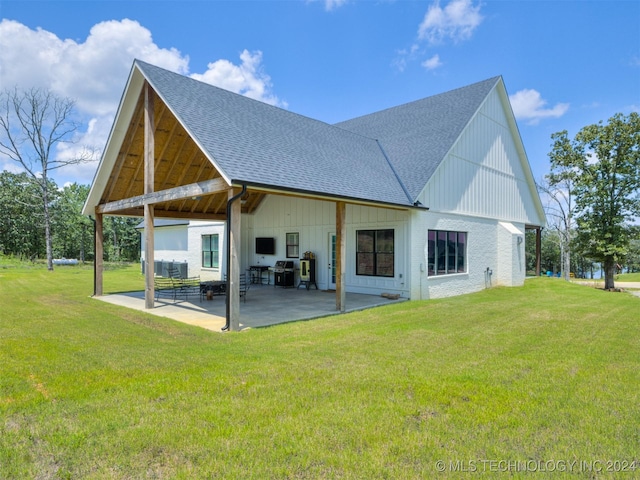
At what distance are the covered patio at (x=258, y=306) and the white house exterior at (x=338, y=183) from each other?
1.02m

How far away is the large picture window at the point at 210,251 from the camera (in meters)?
17.7

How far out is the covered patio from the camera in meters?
8.49

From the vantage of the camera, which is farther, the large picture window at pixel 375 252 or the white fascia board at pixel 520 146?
the white fascia board at pixel 520 146

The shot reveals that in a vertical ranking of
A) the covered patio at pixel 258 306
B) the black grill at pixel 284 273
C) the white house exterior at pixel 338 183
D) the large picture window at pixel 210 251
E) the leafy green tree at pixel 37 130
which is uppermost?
the leafy green tree at pixel 37 130

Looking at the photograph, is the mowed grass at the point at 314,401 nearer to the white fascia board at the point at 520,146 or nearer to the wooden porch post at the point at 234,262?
the wooden porch post at the point at 234,262

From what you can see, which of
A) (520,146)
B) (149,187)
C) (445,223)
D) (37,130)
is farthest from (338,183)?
(37,130)

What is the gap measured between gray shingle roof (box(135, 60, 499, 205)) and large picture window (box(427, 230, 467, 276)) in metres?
2.13

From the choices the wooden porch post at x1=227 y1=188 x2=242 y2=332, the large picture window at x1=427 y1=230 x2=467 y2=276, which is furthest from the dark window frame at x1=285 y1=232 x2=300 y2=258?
the wooden porch post at x1=227 y1=188 x2=242 y2=332

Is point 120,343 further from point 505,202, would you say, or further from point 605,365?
point 505,202

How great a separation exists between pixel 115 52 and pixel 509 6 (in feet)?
47.1

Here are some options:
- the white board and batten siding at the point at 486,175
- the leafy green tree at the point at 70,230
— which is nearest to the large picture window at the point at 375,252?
the white board and batten siding at the point at 486,175

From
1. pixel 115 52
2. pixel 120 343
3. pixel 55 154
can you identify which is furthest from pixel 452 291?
pixel 55 154

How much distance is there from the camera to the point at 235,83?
2406cm

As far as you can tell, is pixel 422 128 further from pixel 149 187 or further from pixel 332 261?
pixel 149 187
